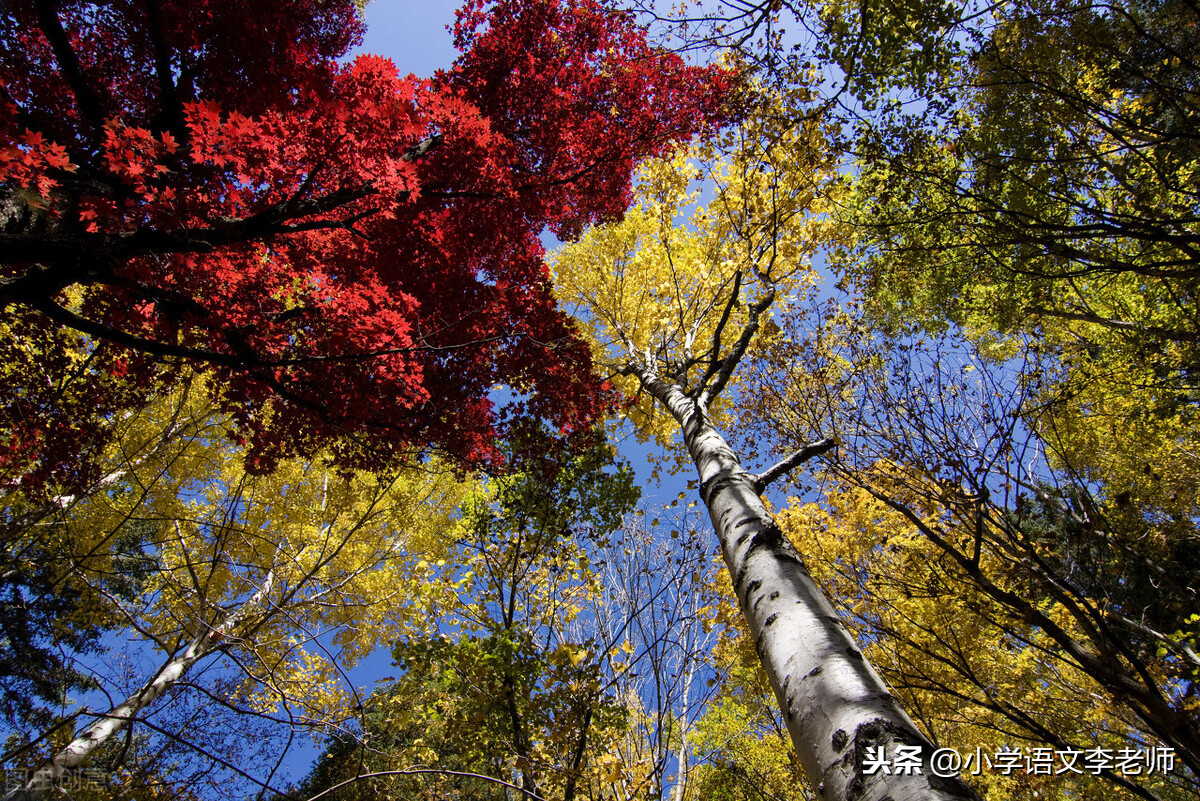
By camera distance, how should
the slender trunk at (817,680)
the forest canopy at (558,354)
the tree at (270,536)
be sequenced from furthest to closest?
the tree at (270,536) → the forest canopy at (558,354) → the slender trunk at (817,680)

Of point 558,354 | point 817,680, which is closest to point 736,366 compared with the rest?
point 558,354

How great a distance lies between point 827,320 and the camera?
19.1 feet

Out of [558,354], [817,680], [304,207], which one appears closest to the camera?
[817,680]

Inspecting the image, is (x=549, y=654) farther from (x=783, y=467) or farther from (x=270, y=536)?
(x=270, y=536)

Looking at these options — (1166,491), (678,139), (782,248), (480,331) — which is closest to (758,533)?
(480,331)

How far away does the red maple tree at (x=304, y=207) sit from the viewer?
3.13 metres

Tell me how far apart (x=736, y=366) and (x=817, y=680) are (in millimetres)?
4717

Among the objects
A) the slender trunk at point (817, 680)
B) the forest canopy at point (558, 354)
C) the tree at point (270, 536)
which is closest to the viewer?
the slender trunk at point (817, 680)

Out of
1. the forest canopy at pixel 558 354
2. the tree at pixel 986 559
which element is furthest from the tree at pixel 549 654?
the tree at pixel 986 559

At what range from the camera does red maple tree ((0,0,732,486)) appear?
10.3 feet

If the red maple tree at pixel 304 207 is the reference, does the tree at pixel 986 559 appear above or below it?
below

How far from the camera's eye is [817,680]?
1.68 meters

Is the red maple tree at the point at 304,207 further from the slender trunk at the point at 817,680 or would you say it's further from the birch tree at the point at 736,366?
the slender trunk at the point at 817,680

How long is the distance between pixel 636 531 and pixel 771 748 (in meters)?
7.03
